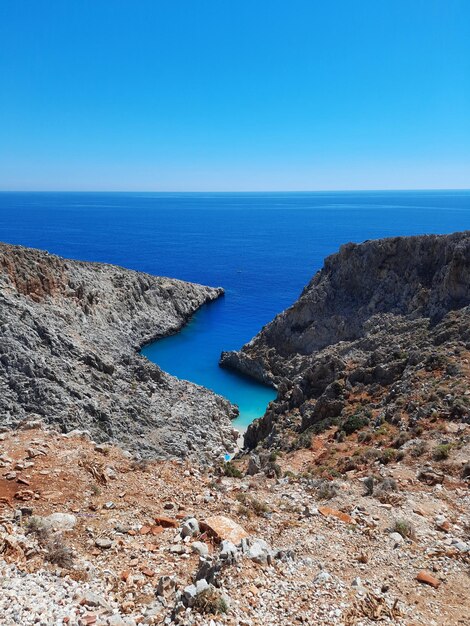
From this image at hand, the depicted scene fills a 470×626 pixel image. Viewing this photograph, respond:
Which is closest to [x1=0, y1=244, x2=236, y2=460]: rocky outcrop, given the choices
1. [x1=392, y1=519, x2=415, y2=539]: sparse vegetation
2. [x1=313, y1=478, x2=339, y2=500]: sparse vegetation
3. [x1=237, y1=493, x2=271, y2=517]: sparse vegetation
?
[x1=237, y1=493, x2=271, y2=517]: sparse vegetation

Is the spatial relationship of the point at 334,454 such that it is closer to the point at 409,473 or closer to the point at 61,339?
the point at 409,473

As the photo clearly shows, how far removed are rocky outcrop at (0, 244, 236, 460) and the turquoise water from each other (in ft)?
9.67

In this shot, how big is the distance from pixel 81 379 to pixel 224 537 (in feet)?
76.7

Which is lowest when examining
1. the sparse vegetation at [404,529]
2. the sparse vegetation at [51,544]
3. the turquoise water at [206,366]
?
the turquoise water at [206,366]

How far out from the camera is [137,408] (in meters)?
32.7

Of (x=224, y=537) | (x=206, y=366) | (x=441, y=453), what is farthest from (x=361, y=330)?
(x=224, y=537)

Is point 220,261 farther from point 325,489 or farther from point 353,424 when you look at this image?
point 325,489

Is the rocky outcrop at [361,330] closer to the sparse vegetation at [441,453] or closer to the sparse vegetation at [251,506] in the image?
the sparse vegetation at [441,453]

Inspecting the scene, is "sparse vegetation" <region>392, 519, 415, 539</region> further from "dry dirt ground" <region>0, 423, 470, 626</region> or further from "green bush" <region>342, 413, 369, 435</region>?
"green bush" <region>342, 413, 369, 435</region>

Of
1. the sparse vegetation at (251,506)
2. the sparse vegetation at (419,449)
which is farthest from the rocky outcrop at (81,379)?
the sparse vegetation at (419,449)

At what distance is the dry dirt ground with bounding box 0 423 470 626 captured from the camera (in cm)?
874

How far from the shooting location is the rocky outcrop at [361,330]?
28.6 m

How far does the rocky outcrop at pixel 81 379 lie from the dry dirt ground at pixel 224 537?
8.02 m

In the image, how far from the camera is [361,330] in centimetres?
4194
